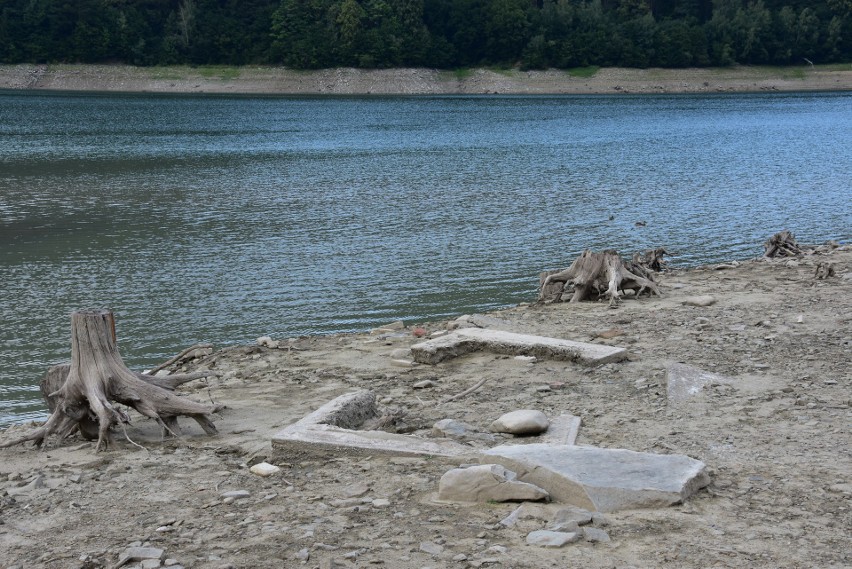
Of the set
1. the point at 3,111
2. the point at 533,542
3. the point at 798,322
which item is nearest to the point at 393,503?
the point at 533,542

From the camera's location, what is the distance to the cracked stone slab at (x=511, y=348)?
32.4ft

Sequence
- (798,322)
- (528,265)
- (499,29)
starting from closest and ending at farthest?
(798,322) < (528,265) < (499,29)

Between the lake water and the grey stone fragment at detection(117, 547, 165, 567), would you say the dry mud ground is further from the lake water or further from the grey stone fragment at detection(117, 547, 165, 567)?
the lake water

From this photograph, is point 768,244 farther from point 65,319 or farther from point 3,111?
point 3,111

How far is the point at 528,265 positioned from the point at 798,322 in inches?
316

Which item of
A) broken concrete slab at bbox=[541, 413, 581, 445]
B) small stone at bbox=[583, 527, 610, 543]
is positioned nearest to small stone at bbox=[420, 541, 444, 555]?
small stone at bbox=[583, 527, 610, 543]

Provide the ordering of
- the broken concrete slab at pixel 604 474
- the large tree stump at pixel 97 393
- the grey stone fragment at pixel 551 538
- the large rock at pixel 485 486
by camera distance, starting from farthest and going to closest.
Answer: the large tree stump at pixel 97 393 → the large rock at pixel 485 486 → the broken concrete slab at pixel 604 474 → the grey stone fragment at pixel 551 538

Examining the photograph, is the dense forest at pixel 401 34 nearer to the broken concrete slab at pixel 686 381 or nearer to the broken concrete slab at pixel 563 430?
the broken concrete slab at pixel 686 381

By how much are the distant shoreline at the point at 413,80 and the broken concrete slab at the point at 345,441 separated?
102156mm

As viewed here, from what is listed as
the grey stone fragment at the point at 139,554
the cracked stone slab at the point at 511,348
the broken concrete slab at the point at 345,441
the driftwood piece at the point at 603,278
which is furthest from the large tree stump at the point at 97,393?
the driftwood piece at the point at 603,278

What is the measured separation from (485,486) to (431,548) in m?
0.70

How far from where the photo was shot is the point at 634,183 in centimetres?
3425

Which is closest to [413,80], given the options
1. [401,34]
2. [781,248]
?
[401,34]

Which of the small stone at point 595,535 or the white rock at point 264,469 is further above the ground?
the small stone at point 595,535
